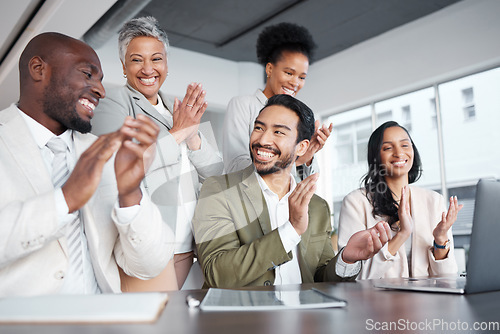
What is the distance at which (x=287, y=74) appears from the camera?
90.8 inches

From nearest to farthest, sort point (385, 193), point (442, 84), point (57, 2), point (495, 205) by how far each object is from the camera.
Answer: point (495, 205), point (385, 193), point (57, 2), point (442, 84)

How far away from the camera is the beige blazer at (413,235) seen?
80.9 inches

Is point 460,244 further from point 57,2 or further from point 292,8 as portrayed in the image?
point 57,2

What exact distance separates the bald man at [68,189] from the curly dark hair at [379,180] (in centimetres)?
127

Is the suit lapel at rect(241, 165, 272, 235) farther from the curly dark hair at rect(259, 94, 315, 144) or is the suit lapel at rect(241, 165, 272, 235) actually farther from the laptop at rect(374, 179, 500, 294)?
the laptop at rect(374, 179, 500, 294)

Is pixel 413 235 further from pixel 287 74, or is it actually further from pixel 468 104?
pixel 468 104

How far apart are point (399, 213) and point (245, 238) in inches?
32.7

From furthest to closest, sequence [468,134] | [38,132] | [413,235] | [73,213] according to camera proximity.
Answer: [468,134], [413,235], [38,132], [73,213]

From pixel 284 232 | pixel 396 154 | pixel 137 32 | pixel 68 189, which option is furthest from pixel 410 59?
pixel 68 189

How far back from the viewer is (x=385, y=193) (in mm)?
2283

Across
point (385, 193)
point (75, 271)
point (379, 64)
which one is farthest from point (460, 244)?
point (75, 271)

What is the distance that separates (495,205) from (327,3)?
4.14 metres

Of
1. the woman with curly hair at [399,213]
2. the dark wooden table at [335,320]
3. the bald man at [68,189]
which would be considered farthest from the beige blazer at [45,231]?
the woman with curly hair at [399,213]
